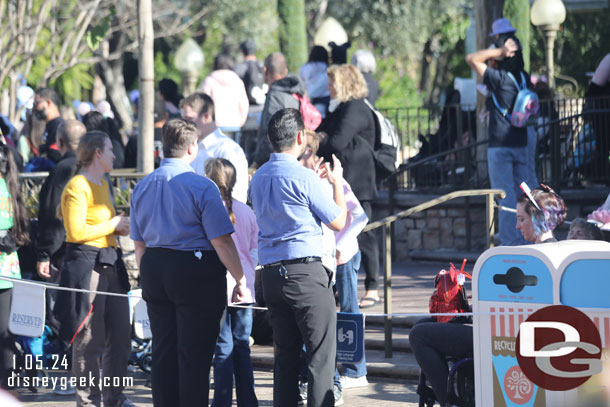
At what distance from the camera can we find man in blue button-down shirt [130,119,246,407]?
6.11 meters

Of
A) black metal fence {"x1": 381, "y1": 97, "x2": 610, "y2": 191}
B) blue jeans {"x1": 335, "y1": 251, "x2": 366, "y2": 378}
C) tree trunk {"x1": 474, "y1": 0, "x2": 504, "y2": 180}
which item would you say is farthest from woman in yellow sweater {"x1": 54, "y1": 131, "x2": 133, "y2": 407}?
tree trunk {"x1": 474, "y1": 0, "x2": 504, "y2": 180}

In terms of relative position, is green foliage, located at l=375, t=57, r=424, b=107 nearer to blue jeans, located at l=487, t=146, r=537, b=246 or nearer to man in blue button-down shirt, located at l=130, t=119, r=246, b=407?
blue jeans, located at l=487, t=146, r=537, b=246

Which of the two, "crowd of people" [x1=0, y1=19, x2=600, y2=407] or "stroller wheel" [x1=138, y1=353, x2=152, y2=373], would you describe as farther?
"stroller wheel" [x1=138, y1=353, x2=152, y2=373]

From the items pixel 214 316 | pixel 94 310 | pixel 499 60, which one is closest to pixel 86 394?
pixel 94 310

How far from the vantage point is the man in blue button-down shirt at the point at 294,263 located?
6.06 m

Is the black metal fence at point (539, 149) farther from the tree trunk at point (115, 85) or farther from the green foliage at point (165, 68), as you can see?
the green foliage at point (165, 68)

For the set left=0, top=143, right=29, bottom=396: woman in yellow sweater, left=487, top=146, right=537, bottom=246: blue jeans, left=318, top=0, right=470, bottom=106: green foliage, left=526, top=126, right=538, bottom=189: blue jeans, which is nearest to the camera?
left=0, top=143, right=29, bottom=396: woman in yellow sweater

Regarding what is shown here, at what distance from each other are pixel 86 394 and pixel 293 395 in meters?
1.75

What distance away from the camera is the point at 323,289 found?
6117 millimetres

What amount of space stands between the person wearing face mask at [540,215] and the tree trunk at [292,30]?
16.6 m

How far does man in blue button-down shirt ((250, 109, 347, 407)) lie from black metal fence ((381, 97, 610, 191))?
4.54 m

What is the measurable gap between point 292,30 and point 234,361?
1648 cm

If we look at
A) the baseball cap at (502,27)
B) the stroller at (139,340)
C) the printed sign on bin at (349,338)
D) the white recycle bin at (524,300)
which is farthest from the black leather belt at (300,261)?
the baseball cap at (502,27)

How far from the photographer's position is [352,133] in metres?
8.66
